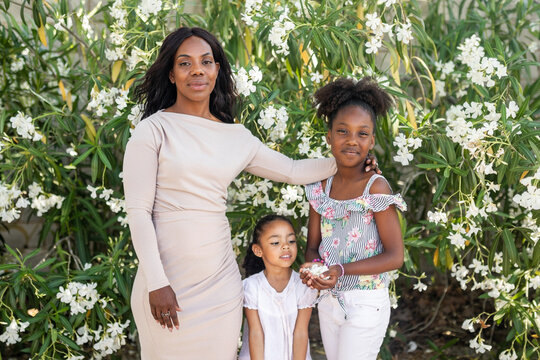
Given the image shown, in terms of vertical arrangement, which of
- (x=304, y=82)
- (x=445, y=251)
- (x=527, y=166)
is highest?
(x=304, y=82)

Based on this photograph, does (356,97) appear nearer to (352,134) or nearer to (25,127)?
(352,134)

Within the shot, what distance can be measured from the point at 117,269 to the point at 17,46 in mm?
1336

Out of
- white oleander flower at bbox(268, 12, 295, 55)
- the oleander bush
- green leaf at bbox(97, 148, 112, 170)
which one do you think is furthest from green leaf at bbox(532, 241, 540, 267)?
green leaf at bbox(97, 148, 112, 170)

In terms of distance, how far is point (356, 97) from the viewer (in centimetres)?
243

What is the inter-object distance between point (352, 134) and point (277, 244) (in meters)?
0.49

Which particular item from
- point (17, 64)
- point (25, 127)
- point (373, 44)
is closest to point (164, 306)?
point (25, 127)

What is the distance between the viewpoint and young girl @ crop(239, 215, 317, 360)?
8.16 feet

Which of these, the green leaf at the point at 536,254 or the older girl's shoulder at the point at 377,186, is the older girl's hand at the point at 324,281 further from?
the green leaf at the point at 536,254

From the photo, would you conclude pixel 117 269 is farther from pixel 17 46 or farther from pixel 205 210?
pixel 17 46

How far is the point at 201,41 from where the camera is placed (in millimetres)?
2406

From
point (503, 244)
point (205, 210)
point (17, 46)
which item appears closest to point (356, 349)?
point (205, 210)

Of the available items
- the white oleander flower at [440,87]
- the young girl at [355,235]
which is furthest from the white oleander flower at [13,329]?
the white oleander flower at [440,87]

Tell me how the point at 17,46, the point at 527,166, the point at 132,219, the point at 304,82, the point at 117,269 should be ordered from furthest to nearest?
the point at 17,46 < the point at 304,82 < the point at 117,269 < the point at 527,166 < the point at 132,219

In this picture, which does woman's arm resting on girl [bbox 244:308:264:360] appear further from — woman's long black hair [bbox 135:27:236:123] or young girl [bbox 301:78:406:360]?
woman's long black hair [bbox 135:27:236:123]
